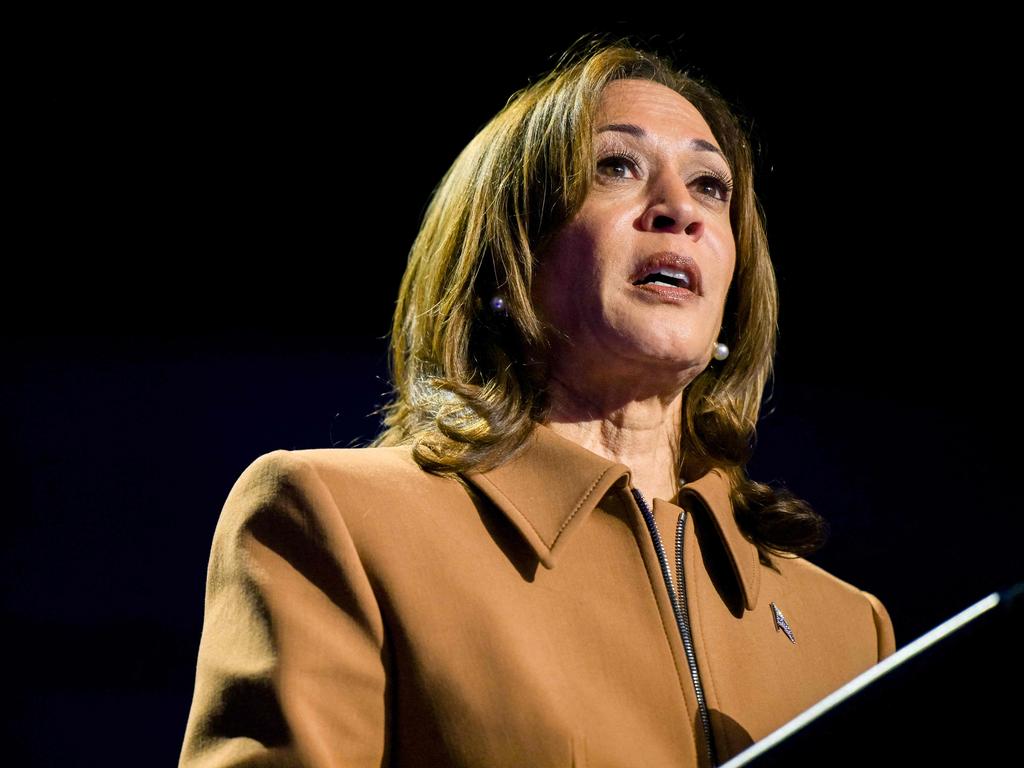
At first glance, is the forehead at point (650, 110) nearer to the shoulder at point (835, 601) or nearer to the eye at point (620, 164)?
the eye at point (620, 164)

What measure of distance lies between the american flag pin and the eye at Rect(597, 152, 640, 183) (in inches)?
27.3

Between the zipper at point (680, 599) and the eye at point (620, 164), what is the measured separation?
0.52 metres

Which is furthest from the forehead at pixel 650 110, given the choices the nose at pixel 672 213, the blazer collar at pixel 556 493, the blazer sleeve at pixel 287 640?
the blazer sleeve at pixel 287 640

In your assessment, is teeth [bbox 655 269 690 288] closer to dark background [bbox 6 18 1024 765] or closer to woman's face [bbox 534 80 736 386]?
woman's face [bbox 534 80 736 386]

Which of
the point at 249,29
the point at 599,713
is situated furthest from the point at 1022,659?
the point at 249,29

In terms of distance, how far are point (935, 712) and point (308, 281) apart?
1925 millimetres

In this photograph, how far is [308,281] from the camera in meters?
2.40

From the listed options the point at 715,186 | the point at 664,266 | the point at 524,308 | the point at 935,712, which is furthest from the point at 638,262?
the point at 935,712

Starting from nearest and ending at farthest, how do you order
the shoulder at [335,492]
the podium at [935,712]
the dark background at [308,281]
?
the podium at [935,712] → the shoulder at [335,492] → the dark background at [308,281]

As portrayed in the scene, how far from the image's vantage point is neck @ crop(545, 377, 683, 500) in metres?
1.69

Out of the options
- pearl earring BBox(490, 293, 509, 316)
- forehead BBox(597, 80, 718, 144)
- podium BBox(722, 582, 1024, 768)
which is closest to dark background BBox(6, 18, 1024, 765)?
forehead BBox(597, 80, 718, 144)

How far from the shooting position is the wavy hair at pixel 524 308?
5.42 ft

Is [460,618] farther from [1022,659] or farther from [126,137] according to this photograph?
[126,137]

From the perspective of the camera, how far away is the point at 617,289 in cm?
165
